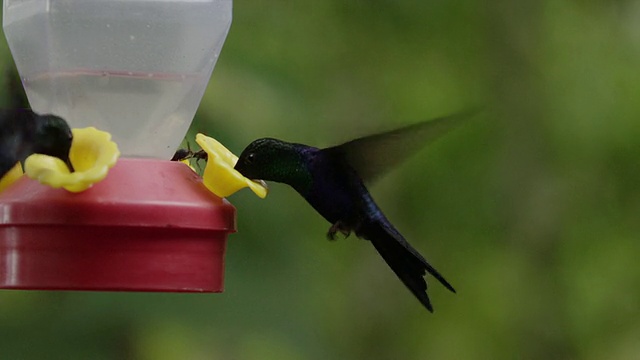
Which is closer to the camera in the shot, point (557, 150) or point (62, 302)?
point (62, 302)

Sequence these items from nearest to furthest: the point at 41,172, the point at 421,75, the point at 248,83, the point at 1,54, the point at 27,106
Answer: the point at 41,172 → the point at 27,106 → the point at 1,54 → the point at 248,83 → the point at 421,75

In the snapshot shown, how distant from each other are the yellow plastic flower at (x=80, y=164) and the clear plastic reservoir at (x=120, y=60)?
0.33 m

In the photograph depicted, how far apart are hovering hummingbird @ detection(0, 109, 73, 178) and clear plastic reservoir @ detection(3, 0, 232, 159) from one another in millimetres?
267

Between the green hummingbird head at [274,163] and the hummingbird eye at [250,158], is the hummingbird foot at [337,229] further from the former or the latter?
the hummingbird eye at [250,158]

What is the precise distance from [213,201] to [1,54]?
1.47m

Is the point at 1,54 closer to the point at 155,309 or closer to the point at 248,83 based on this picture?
the point at 248,83

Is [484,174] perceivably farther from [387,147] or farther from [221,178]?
[221,178]

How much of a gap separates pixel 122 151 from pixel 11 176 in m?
0.36

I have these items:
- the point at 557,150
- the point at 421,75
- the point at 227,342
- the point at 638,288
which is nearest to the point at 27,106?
the point at 227,342

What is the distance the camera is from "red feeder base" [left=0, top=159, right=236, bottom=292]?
2334mm

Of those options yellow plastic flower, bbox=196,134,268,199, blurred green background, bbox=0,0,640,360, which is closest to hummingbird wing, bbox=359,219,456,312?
yellow plastic flower, bbox=196,134,268,199

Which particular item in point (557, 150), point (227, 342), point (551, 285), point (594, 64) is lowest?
point (227, 342)

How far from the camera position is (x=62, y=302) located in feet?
14.5

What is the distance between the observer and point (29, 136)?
2.42 meters
